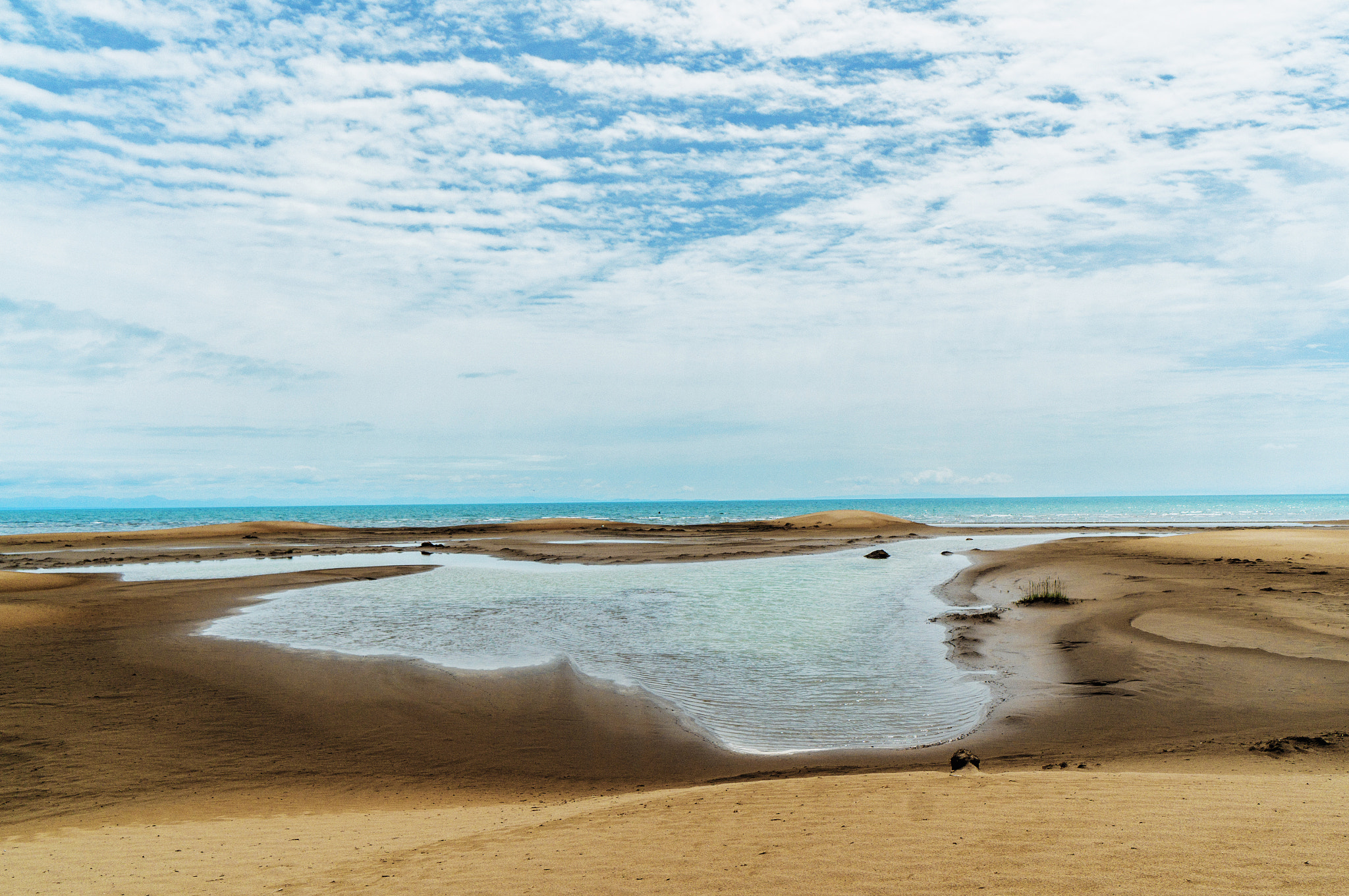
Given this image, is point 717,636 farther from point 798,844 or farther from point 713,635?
point 798,844

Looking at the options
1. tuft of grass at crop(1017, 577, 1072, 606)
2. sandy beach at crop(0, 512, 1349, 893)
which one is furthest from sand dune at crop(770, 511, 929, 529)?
sandy beach at crop(0, 512, 1349, 893)

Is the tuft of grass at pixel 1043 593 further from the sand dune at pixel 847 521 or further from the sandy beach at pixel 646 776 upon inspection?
the sand dune at pixel 847 521

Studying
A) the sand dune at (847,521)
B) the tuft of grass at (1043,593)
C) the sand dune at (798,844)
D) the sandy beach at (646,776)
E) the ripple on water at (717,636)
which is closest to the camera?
the sand dune at (798,844)

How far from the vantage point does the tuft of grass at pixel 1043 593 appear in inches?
734

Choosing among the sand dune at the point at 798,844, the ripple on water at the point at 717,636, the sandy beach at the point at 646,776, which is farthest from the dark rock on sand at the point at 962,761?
the ripple on water at the point at 717,636

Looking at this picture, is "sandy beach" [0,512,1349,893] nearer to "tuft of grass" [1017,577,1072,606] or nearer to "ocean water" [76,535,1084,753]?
"ocean water" [76,535,1084,753]

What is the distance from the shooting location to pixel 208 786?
8344mm

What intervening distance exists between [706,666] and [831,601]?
8666 mm

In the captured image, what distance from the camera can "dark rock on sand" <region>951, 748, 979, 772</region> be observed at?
775 centimetres

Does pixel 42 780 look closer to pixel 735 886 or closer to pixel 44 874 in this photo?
pixel 44 874

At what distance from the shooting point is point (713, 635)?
1614 cm

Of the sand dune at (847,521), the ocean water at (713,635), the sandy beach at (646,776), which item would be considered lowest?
the sand dune at (847,521)

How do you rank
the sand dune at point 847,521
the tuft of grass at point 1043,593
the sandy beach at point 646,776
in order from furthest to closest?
the sand dune at point 847,521 < the tuft of grass at point 1043,593 < the sandy beach at point 646,776

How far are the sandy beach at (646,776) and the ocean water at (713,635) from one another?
0.71 meters
